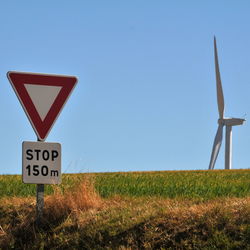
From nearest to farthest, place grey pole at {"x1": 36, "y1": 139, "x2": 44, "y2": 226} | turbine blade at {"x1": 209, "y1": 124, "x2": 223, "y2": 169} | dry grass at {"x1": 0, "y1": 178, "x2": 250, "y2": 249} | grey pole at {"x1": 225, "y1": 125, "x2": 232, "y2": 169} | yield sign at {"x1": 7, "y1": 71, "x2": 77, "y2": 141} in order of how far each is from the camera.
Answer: dry grass at {"x1": 0, "y1": 178, "x2": 250, "y2": 249}, yield sign at {"x1": 7, "y1": 71, "x2": 77, "y2": 141}, grey pole at {"x1": 36, "y1": 139, "x2": 44, "y2": 226}, turbine blade at {"x1": 209, "y1": 124, "x2": 223, "y2": 169}, grey pole at {"x1": 225, "y1": 125, "x2": 232, "y2": 169}

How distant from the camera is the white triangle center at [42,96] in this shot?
375 inches

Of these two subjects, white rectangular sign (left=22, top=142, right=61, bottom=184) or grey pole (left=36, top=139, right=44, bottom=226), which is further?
grey pole (left=36, top=139, right=44, bottom=226)

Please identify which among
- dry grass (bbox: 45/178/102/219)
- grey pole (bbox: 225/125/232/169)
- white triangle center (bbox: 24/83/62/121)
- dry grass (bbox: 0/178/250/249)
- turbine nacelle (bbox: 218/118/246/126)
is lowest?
dry grass (bbox: 0/178/250/249)

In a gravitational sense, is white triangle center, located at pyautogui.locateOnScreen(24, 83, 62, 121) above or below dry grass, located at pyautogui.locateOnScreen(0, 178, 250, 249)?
above

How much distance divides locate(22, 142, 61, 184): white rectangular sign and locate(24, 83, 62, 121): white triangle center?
0.48m

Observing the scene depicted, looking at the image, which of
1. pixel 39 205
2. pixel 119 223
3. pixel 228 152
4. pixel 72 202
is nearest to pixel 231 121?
pixel 228 152

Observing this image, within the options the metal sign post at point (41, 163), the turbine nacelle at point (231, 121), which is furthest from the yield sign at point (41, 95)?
the turbine nacelle at point (231, 121)

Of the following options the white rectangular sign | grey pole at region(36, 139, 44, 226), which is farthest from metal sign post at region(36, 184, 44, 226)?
the white rectangular sign

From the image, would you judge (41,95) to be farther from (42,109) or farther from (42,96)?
(42,109)

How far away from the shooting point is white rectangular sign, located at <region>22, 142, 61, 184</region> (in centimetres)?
936

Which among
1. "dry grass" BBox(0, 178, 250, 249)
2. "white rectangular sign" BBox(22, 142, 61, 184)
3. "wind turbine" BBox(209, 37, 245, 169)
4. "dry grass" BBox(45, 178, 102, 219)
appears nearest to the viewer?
"dry grass" BBox(0, 178, 250, 249)

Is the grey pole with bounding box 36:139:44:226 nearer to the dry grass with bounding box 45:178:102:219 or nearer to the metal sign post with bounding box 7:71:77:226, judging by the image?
the metal sign post with bounding box 7:71:77:226

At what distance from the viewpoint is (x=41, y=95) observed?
955cm

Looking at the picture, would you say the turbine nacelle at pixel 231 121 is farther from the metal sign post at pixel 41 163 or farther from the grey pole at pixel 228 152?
the metal sign post at pixel 41 163
